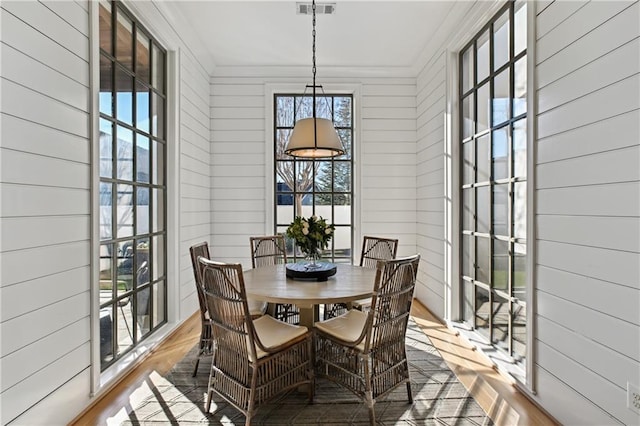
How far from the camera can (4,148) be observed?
1524 mm

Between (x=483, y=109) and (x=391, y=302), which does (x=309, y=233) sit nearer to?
(x=391, y=302)

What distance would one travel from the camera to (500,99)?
106 inches

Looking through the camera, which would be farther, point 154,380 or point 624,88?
point 154,380

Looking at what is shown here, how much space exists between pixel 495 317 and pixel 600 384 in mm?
1124

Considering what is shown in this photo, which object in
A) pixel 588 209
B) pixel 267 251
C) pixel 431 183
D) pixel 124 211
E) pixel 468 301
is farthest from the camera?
pixel 431 183

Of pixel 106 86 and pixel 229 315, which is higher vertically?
pixel 106 86

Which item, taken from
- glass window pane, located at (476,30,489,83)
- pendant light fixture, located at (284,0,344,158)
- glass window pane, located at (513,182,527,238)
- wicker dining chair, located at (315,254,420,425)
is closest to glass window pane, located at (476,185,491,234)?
glass window pane, located at (513,182,527,238)

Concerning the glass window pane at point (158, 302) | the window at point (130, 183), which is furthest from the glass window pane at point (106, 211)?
the glass window pane at point (158, 302)

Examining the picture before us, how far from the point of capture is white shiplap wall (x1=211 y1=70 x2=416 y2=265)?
4.49 metres

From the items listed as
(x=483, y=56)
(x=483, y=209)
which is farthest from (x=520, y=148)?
(x=483, y=56)

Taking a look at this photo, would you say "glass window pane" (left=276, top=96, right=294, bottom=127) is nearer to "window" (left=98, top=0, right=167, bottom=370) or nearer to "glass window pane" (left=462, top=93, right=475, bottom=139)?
"window" (left=98, top=0, right=167, bottom=370)

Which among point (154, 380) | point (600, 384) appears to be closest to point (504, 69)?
point (600, 384)

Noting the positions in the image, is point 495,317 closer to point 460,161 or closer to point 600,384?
point 600,384

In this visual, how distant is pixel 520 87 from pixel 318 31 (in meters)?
→ 2.02
